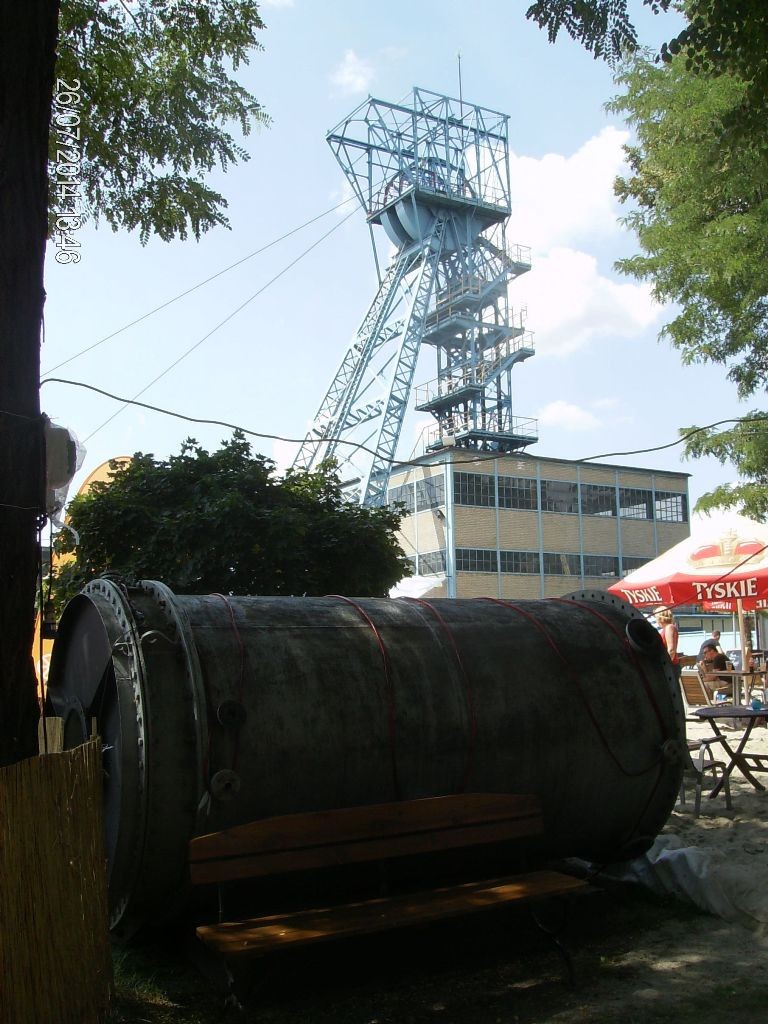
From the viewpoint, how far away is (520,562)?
43.9 m

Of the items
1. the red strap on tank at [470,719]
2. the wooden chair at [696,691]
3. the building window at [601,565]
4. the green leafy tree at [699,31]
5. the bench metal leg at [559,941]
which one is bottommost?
the bench metal leg at [559,941]

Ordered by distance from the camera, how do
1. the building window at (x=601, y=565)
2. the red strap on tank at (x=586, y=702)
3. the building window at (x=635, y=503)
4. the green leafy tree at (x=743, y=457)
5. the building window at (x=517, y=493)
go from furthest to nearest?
1. the building window at (x=635, y=503)
2. the building window at (x=601, y=565)
3. the building window at (x=517, y=493)
4. the green leafy tree at (x=743, y=457)
5. the red strap on tank at (x=586, y=702)

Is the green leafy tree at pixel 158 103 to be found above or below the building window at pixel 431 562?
above

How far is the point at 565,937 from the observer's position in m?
5.86

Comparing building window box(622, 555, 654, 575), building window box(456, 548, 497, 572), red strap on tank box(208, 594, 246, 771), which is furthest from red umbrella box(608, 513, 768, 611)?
building window box(622, 555, 654, 575)

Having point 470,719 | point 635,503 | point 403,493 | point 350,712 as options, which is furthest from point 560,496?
point 350,712

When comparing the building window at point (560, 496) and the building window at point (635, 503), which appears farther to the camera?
the building window at point (635, 503)

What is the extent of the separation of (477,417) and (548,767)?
1663 inches

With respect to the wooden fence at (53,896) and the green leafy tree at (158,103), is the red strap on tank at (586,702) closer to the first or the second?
the wooden fence at (53,896)

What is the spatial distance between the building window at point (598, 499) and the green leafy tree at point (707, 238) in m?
31.5

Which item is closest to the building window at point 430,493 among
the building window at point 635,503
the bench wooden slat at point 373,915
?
the building window at point 635,503

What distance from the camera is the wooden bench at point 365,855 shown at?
4.64 meters

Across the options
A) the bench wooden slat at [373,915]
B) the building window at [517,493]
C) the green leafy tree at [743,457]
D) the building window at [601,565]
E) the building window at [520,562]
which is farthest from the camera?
the building window at [601,565]

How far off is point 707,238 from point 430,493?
1198 inches
